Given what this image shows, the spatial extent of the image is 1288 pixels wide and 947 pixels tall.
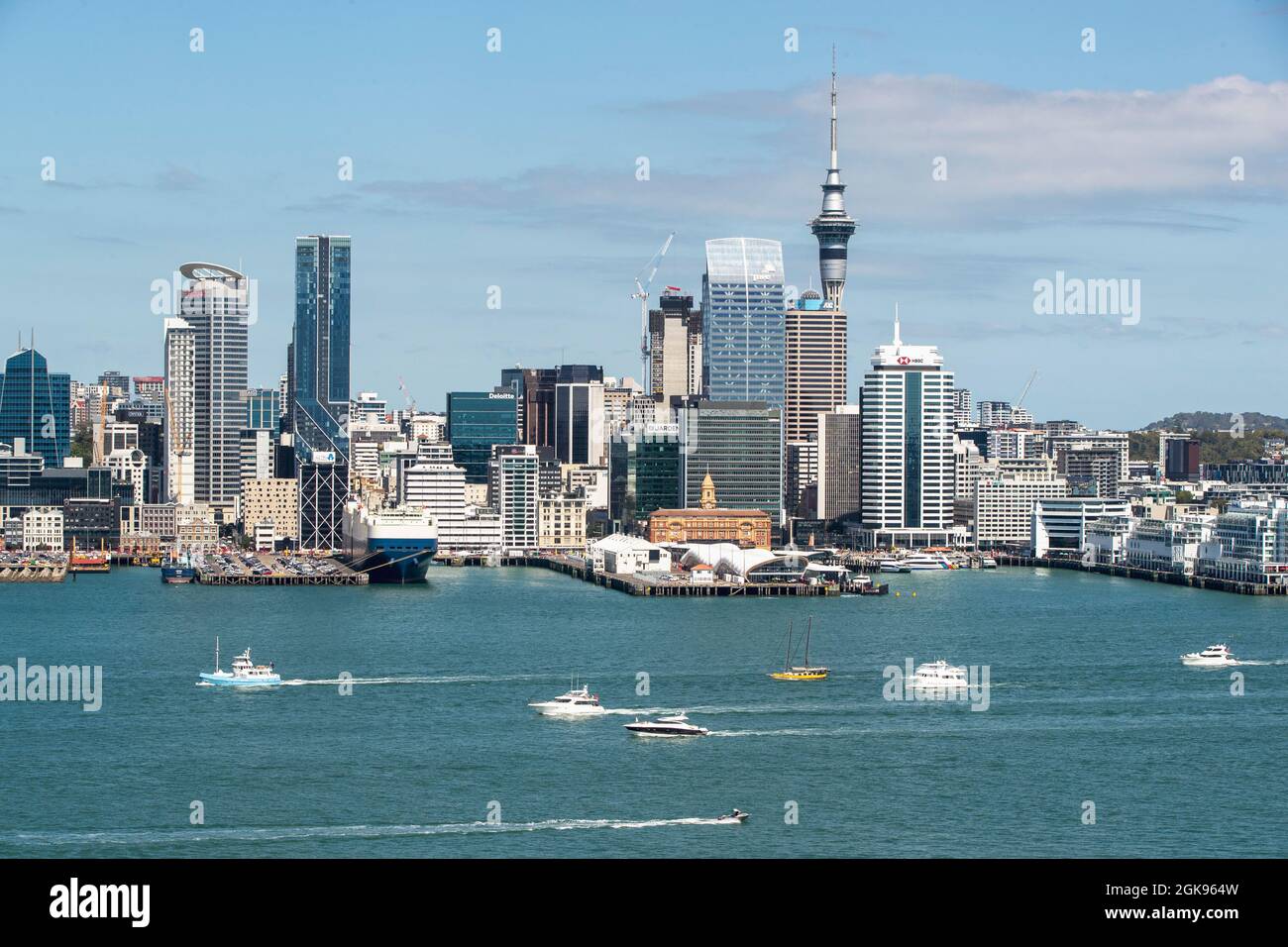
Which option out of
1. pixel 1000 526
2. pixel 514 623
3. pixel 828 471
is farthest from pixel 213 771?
pixel 828 471

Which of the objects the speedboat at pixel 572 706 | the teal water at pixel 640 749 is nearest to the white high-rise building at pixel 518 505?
the teal water at pixel 640 749

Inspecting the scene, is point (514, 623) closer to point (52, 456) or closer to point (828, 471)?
point (828, 471)

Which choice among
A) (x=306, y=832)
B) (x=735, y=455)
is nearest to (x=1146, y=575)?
(x=735, y=455)

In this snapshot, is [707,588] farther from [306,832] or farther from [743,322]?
[743,322]

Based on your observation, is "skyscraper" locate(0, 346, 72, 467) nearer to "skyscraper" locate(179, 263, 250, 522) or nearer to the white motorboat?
"skyscraper" locate(179, 263, 250, 522)

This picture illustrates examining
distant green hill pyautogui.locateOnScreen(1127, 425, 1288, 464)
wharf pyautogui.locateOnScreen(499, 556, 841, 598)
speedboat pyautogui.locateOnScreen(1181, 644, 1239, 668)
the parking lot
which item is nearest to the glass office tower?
the parking lot

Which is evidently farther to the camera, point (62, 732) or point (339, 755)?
point (62, 732)
